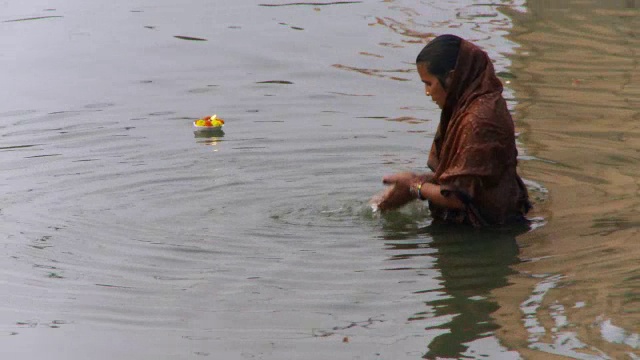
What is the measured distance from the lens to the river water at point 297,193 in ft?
18.5

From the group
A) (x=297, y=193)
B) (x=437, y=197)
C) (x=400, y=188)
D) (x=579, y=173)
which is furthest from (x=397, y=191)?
(x=579, y=173)

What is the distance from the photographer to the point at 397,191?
701 centimetres

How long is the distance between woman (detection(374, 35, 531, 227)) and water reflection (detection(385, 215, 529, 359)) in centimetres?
18

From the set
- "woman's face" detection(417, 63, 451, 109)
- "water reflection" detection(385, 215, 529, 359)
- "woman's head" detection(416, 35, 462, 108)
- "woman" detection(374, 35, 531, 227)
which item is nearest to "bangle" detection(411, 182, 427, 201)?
"woman" detection(374, 35, 531, 227)

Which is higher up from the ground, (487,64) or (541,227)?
(487,64)

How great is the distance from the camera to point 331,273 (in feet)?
21.3

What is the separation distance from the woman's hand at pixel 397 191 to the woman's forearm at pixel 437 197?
0.39ft

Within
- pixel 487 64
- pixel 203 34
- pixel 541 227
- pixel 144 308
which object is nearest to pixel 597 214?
pixel 541 227

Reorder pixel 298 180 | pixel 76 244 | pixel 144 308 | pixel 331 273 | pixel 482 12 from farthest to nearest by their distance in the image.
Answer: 1. pixel 482 12
2. pixel 298 180
3. pixel 76 244
4. pixel 331 273
5. pixel 144 308

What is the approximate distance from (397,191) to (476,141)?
65 cm

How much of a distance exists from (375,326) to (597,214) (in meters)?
Result: 2.40

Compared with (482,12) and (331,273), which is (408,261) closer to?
(331,273)

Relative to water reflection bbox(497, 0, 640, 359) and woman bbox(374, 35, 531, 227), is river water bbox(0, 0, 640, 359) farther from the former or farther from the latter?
woman bbox(374, 35, 531, 227)

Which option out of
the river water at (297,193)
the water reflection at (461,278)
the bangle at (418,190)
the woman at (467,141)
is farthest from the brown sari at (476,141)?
the river water at (297,193)
